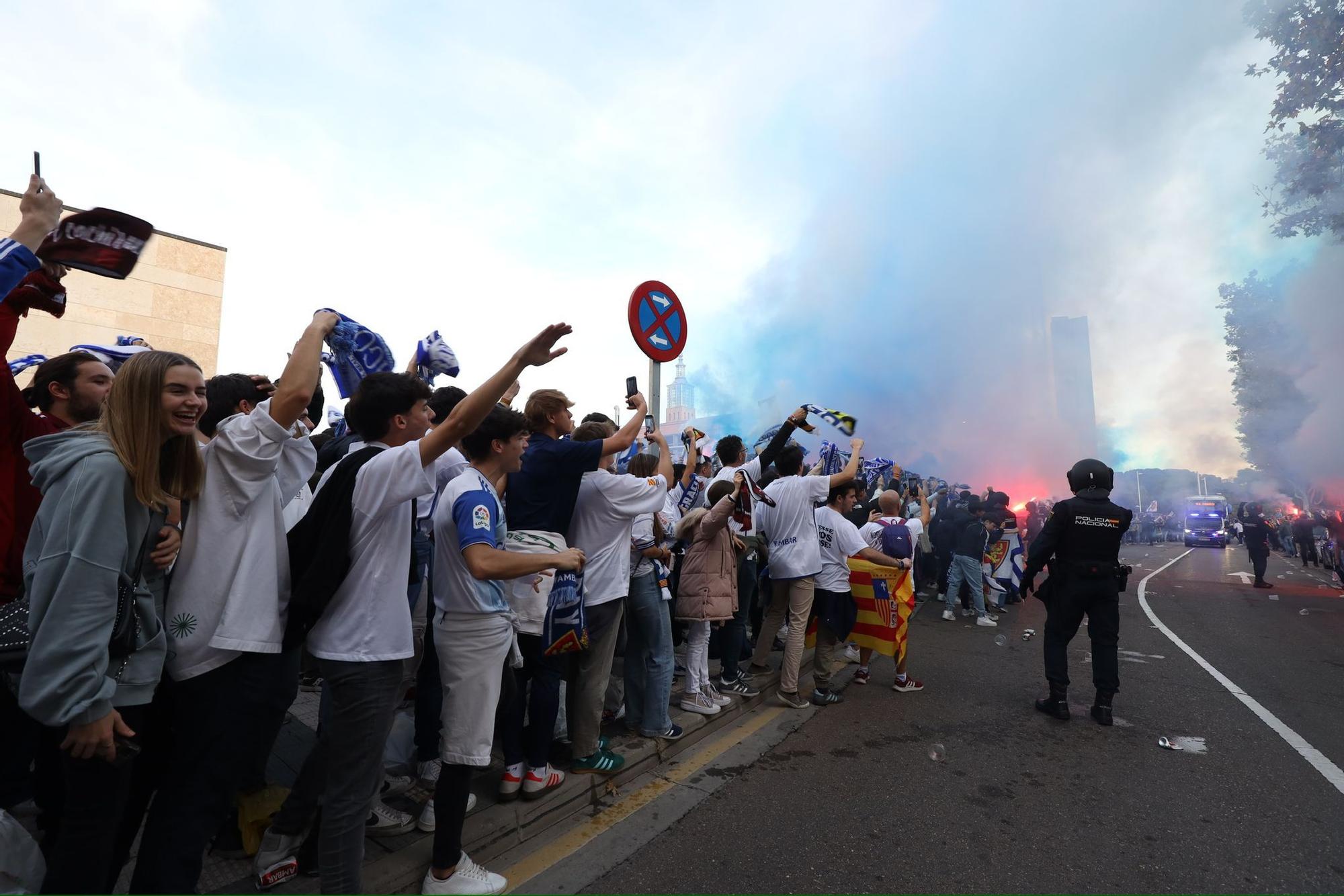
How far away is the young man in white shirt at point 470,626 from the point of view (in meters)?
2.39

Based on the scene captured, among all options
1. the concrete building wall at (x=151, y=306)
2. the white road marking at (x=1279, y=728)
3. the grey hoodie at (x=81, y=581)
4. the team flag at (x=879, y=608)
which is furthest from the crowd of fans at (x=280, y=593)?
the concrete building wall at (x=151, y=306)

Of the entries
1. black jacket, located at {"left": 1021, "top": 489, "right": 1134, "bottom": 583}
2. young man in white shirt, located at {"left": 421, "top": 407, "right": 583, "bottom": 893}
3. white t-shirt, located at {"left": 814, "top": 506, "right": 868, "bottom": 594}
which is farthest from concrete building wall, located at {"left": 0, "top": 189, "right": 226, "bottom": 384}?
black jacket, located at {"left": 1021, "top": 489, "right": 1134, "bottom": 583}

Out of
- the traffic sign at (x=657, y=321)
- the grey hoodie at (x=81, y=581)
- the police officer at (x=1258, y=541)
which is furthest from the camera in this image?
the police officer at (x=1258, y=541)

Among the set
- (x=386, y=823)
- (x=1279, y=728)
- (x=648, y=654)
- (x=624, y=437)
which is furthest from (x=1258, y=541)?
(x=386, y=823)

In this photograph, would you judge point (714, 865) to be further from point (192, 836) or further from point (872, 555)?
point (872, 555)

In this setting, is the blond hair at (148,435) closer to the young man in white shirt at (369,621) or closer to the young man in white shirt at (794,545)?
the young man in white shirt at (369,621)

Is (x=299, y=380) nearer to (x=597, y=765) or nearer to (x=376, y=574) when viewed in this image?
(x=376, y=574)

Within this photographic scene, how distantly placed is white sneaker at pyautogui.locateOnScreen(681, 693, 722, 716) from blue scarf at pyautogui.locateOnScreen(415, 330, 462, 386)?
268 centimetres

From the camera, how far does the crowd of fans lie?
1.68 metres

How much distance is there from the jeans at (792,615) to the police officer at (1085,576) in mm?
1872

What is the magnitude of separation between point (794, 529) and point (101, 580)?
4250 mm

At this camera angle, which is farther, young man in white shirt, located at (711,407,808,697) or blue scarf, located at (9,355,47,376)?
young man in white shirt, located at (711,407,808,697)

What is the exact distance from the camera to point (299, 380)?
6.35 feet

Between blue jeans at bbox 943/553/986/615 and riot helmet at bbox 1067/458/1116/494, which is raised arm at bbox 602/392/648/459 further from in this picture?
blue jeans at bbox 943/553/986/615
